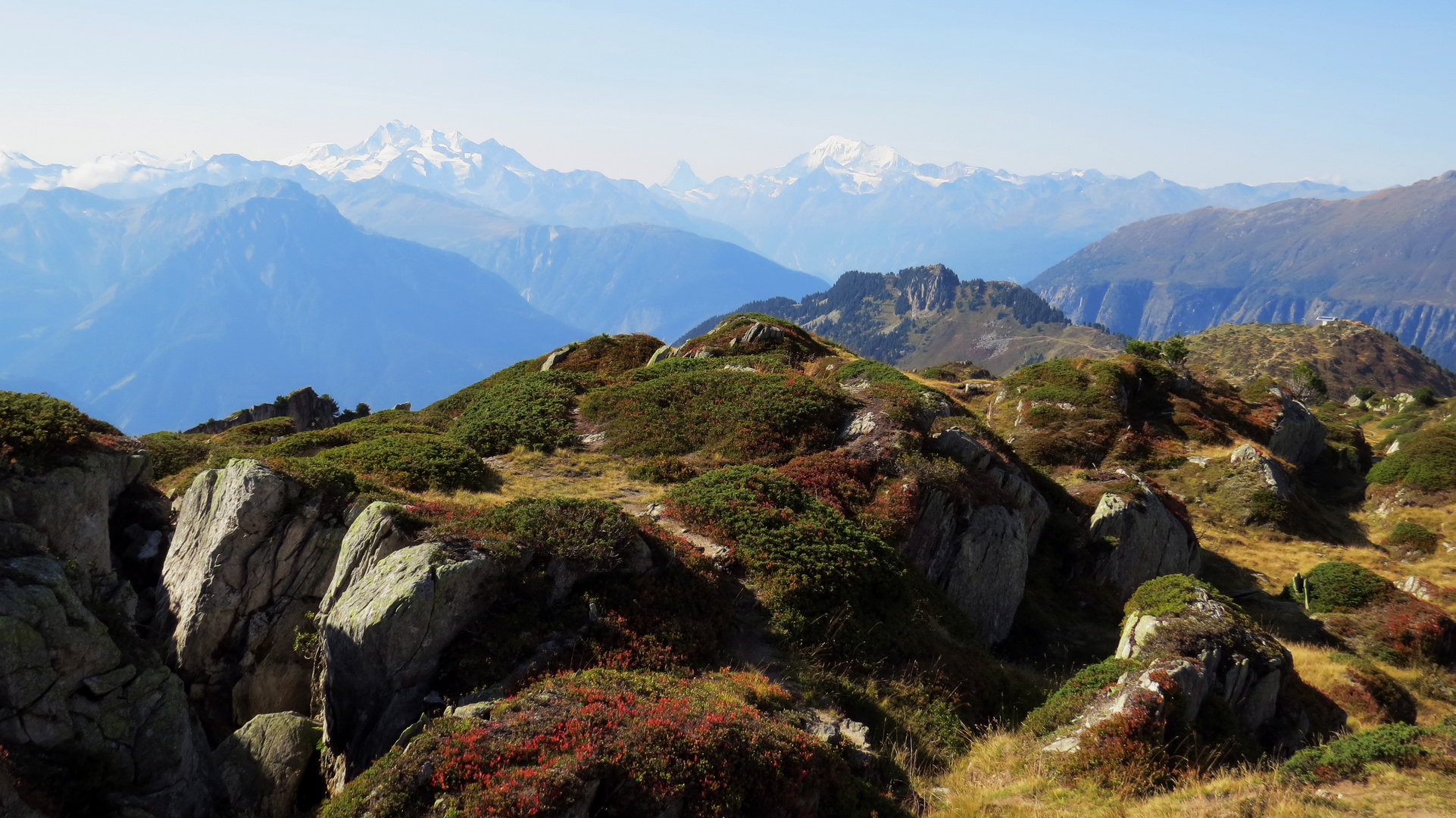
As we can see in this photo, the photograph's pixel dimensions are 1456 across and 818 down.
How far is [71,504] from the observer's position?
16.8 meters

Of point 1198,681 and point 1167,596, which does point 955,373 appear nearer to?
point 1167,596

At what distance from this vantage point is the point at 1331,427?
64938 millimetres

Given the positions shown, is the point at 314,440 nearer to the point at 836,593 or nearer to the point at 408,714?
the point at 408,714

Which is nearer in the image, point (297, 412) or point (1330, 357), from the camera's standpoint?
point (297, 412)

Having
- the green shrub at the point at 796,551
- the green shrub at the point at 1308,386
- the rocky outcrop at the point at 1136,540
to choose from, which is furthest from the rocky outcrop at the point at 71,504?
the green shrub at the point at 1308,386

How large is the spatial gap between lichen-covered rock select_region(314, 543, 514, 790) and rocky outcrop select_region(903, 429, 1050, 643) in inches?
558

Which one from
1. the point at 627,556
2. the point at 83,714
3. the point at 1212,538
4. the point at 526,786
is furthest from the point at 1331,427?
the point at 83,714

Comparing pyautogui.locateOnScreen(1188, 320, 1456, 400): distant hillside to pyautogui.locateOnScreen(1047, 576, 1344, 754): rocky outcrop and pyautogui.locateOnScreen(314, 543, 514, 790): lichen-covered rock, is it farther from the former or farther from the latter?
pyautogui.locateOnScreen(314, 543, 514, 790): lichen-covered rock

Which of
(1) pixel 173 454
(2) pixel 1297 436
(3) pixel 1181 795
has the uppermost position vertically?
(2) pixel 1297 436

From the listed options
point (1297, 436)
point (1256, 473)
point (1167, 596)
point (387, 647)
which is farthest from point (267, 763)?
point (1297, 436)

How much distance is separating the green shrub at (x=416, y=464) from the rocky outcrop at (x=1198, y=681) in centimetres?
1919

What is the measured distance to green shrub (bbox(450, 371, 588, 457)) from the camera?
30.6 metres

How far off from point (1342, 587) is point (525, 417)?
3649 centimetres

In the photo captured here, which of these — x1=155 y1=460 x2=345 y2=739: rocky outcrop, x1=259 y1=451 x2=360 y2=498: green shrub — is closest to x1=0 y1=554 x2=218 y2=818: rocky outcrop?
x1=155 y1=460 x2=345 y2=739: rocky outcrop
